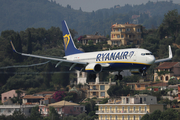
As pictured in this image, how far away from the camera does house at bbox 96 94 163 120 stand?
153000 mm

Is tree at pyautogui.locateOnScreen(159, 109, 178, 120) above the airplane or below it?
below

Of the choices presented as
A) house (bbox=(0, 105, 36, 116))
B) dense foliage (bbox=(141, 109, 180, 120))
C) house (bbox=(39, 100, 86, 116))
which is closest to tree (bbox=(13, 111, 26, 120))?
house (bbox=(0, 105, 36, 116))

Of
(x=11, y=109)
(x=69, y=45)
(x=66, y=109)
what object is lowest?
(x=66, y=109)

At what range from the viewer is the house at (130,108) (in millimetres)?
153000

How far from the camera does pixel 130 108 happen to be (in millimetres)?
154750

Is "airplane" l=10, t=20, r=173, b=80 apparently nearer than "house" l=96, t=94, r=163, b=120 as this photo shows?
Yes

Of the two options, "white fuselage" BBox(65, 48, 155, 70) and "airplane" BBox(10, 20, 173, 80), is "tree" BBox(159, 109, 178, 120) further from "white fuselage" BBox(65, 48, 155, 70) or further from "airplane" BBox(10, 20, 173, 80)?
"white fuselage" BBox(65, 48, 155, 70)

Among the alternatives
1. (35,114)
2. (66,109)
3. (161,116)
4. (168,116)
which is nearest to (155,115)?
(161,116)

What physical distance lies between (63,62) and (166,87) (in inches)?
5247

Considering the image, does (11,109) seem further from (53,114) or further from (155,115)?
(155,115)

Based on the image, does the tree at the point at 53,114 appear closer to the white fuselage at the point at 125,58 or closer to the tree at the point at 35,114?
the tree at the point at 35,114

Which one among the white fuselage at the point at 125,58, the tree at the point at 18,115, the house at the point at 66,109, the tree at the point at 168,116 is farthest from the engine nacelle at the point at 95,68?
the house at the point at 66,109

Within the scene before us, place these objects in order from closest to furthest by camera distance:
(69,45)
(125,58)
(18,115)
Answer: (125,58) → (69,45) → (18,115)

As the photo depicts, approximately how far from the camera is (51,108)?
586 ft
